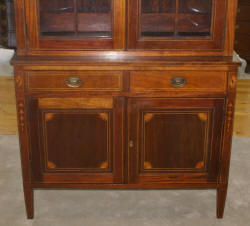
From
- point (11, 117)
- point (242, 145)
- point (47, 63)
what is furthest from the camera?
point (11, 117)

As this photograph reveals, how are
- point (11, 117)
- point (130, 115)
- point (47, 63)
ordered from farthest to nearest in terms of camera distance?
point (11, 117) < point (130, 115) < point (47, 63)

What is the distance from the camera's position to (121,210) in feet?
8.79

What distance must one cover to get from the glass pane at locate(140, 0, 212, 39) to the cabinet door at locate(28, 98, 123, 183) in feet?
1.48

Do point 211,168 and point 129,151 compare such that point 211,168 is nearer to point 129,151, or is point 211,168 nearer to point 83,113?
point 129,151

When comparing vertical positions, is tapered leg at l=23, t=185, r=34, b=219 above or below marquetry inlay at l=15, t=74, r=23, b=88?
Answer: below

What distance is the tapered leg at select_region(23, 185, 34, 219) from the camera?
2540mm

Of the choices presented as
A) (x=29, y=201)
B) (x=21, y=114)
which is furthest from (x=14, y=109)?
(x=21, y=114)

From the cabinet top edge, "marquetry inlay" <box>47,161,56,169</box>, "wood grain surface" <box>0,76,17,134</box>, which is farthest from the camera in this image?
"wood grain surface" <box>0,76,17,134</box>

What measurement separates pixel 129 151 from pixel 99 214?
0.47 metres

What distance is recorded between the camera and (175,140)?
2461 millimetres

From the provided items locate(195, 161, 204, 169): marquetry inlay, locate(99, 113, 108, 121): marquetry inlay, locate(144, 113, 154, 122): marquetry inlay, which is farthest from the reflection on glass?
locate(195, 161, 204, 169): marquetry inlay

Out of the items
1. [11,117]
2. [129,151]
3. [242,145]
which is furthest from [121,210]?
[11,117]

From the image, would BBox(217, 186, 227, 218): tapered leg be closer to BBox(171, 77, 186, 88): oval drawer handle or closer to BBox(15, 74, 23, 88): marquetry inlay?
BBox(171, 77, 186, 88): oval drawer handle

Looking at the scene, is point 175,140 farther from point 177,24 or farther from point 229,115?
point 177,24
